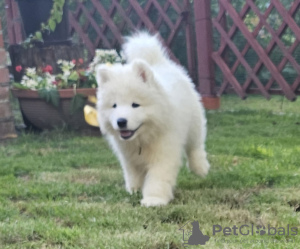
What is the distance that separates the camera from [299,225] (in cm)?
202

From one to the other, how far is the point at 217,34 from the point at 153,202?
14.6 feet

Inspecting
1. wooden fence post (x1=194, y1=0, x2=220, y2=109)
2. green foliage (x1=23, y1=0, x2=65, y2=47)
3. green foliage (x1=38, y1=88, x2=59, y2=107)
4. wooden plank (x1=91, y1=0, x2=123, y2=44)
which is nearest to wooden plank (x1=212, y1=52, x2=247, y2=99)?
wooden fence post (x1=194, y1=0, x2=220, y2=109)

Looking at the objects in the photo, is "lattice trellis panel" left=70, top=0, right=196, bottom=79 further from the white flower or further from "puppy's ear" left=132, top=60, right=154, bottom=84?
"puppy's ear" left=132, top=60, right=154, bottom=84

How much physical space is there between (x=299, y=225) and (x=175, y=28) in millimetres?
4740

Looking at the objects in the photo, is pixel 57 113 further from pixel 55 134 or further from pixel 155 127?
pixel 155 127

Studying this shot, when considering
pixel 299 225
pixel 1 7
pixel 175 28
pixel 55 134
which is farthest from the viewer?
pixel 1 7

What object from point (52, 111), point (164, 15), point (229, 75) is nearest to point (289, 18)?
point (229, 75)

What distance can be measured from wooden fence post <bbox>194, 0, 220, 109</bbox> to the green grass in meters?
1.62

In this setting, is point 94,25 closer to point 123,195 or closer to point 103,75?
point 103,75

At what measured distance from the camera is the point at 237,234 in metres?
1.95

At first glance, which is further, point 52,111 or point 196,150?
point 52,111

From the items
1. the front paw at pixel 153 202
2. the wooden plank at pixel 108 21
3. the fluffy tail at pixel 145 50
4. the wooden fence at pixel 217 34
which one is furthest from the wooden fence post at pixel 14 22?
the front paw at pixel 153 202

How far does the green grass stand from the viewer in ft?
6.28

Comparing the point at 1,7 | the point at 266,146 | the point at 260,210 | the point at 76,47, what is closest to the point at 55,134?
the point at 76,47
